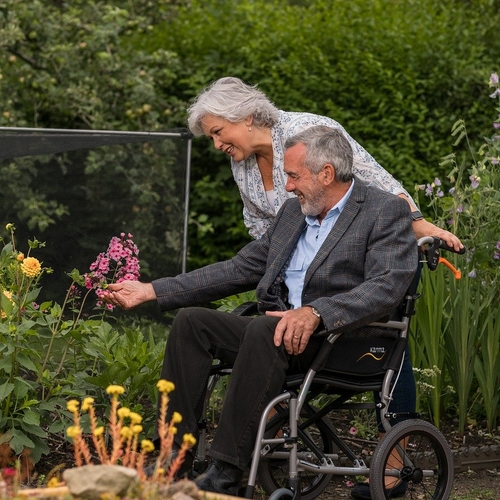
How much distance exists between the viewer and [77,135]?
5117mm

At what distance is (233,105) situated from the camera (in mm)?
4086

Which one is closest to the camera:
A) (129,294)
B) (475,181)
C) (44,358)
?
(129,294)

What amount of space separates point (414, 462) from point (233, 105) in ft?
4.71

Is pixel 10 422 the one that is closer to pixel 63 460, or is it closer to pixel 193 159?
pixel 63 460

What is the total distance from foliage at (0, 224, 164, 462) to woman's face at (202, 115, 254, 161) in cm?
56

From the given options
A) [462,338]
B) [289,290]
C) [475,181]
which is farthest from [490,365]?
[289,290]

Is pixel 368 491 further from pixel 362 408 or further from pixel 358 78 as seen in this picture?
pixel 358 78

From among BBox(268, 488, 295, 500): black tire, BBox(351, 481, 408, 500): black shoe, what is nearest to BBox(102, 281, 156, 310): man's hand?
BBox(268, 488, 295, 500): black tire

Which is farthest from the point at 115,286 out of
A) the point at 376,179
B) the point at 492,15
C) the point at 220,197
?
the point at 492,15

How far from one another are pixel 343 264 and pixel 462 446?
4.27 ft

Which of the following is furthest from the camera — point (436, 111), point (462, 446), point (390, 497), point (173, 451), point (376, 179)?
point (436, 111)

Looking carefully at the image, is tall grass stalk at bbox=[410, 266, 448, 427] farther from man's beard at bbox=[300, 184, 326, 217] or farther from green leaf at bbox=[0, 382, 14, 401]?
green leaf at bbox=[0, 382, 14, 401]

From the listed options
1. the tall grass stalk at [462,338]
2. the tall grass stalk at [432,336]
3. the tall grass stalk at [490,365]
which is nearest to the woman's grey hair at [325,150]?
the tall grass stalk at [432,336]

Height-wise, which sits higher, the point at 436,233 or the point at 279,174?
the point at 279,174
